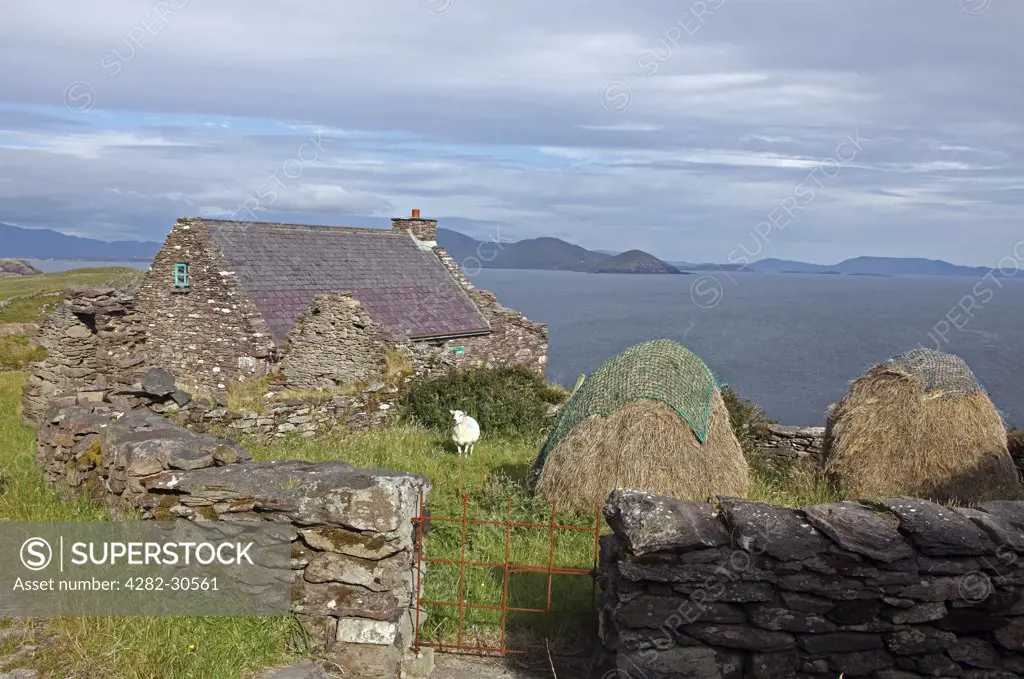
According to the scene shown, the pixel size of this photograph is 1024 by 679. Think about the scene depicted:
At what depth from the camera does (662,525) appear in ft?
19.6

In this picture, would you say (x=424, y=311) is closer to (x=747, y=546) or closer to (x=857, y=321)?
(x=747, y=546)

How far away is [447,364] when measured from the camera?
1953 centimetres

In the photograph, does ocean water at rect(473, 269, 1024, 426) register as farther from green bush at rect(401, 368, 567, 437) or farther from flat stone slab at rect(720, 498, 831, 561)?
flat stone slab at rect(720, 498, 831, 561)

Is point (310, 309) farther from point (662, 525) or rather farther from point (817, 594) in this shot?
point (817, 594)

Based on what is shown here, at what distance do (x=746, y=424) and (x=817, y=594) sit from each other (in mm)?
11414

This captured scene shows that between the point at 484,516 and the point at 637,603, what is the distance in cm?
440

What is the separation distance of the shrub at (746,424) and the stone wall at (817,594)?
9.63 m

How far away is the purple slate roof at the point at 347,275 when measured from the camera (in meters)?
25.1

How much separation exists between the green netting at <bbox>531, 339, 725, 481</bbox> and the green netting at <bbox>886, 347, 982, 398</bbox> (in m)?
4.71

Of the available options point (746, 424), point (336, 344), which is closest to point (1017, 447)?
point (746, 424)

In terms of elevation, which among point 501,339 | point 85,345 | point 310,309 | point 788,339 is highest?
point 788,339

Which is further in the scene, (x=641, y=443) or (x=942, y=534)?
(x=641, y=443)

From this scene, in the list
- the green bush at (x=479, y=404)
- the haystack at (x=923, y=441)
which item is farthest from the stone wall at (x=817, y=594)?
the green bush at (x=479, y=404)

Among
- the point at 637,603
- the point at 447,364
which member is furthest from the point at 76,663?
the point at 447,364
